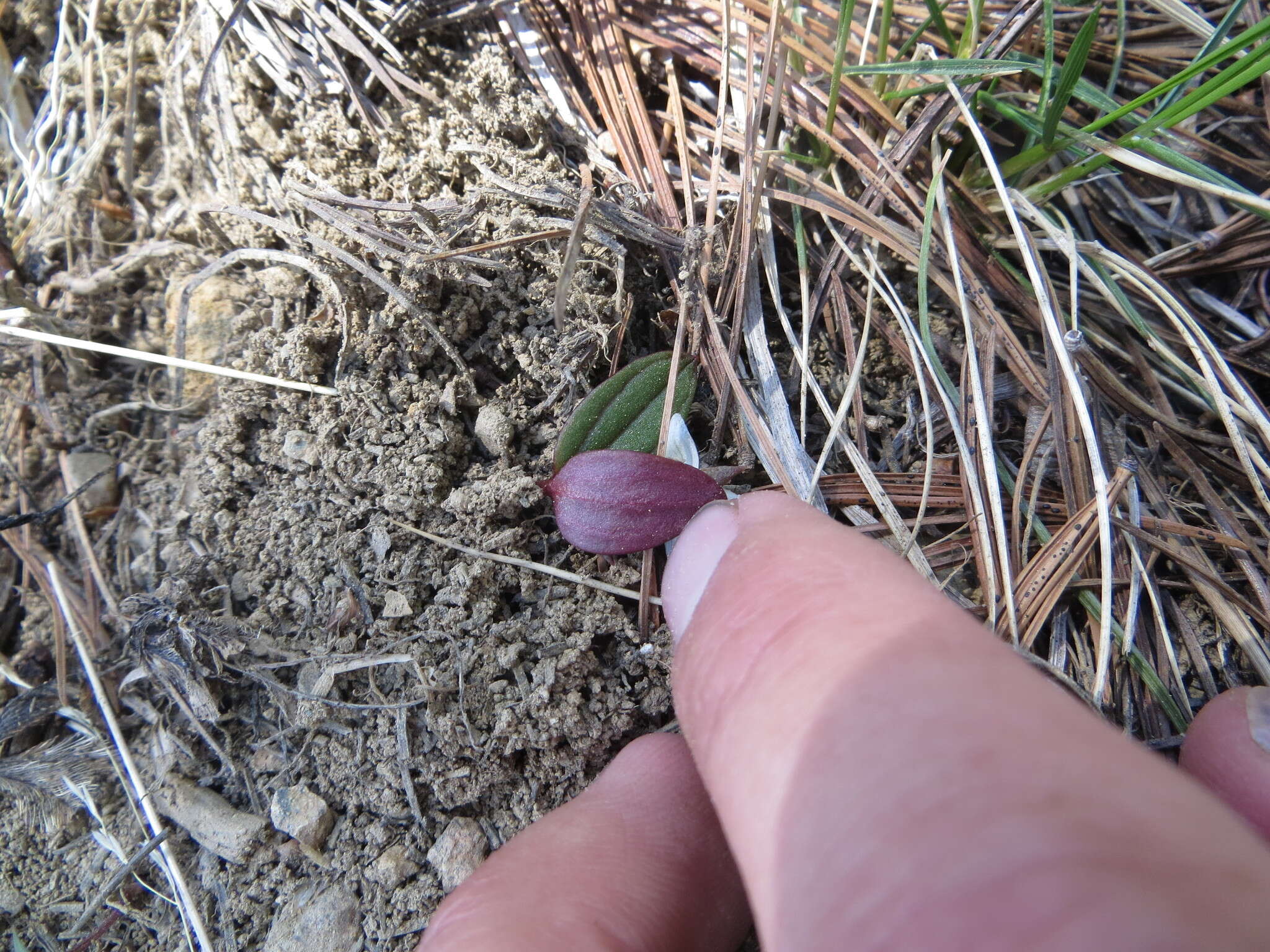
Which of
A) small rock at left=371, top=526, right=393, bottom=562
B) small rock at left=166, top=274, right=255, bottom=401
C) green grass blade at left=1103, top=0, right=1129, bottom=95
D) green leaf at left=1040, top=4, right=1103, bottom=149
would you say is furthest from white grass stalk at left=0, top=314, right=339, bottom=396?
green grass blade at left=1103, top=0, right=1129, bottom=95

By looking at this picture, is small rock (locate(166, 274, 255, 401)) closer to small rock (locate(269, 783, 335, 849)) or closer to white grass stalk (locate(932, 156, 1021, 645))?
small rock (locate(269, 783, 335, 849))

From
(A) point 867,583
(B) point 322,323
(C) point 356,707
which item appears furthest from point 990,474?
(B) point 322,323

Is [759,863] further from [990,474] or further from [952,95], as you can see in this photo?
[952,95]

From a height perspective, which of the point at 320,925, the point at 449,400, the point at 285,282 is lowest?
the point at 320,925

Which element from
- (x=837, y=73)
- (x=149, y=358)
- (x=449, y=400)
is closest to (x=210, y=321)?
(x=149, y=358)

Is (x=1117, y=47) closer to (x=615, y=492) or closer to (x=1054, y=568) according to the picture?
(x=1054, y=568)

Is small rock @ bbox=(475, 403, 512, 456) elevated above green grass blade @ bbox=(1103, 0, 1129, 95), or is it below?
below

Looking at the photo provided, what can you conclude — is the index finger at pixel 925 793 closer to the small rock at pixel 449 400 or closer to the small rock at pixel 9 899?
the small rock at pixel 449 400
